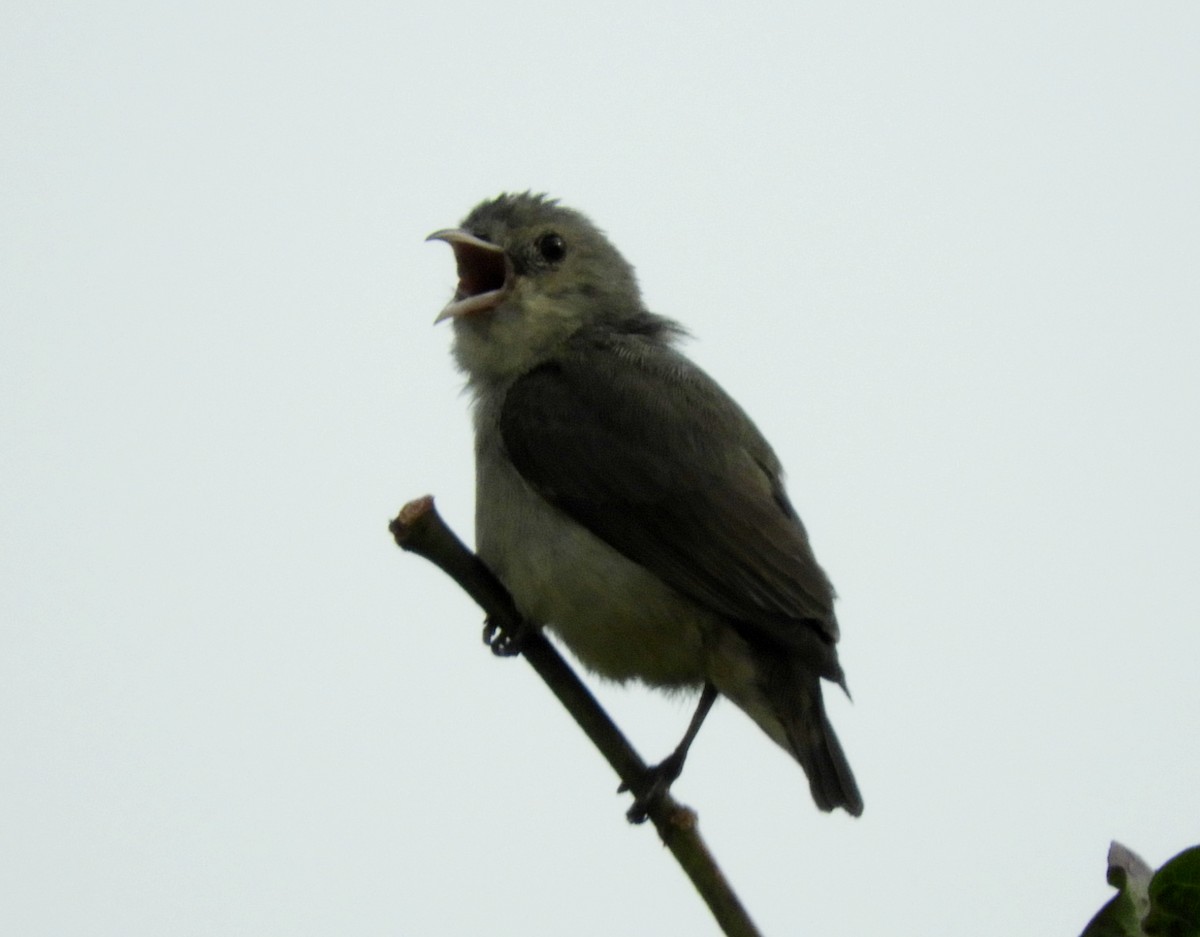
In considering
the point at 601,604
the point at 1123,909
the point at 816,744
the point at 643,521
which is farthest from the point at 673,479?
the point at 1123,909

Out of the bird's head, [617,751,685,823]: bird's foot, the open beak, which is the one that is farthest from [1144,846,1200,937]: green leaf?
the open beak

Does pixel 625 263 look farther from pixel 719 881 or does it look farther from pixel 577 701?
pixel 719 881

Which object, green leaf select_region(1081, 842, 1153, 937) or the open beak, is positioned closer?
green leaf select_region(1081, 842, 1153, 937)

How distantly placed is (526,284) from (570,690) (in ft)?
7.71

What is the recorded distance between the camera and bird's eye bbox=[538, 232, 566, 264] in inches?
225

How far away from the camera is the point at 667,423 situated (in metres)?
4.91

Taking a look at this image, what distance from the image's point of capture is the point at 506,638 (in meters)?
4.32

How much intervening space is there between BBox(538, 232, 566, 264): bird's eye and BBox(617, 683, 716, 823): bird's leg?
192 cm

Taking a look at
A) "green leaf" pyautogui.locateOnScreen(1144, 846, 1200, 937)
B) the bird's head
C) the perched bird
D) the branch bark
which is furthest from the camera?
the bird's head

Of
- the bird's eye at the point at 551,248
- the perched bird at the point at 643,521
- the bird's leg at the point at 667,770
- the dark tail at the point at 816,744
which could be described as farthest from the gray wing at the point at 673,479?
the bird's eye at the point at 551,248

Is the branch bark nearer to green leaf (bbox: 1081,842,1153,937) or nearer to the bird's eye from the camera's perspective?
green leaf (bbox: 1081,842,1153,937)

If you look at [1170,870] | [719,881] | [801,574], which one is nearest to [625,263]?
[801,574]

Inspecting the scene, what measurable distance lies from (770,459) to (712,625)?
937mm

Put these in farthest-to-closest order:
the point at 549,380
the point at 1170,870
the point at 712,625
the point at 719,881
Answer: the point at 549,380 → the point at 712,625 → the point at 719,881 → the point at 1170,870
